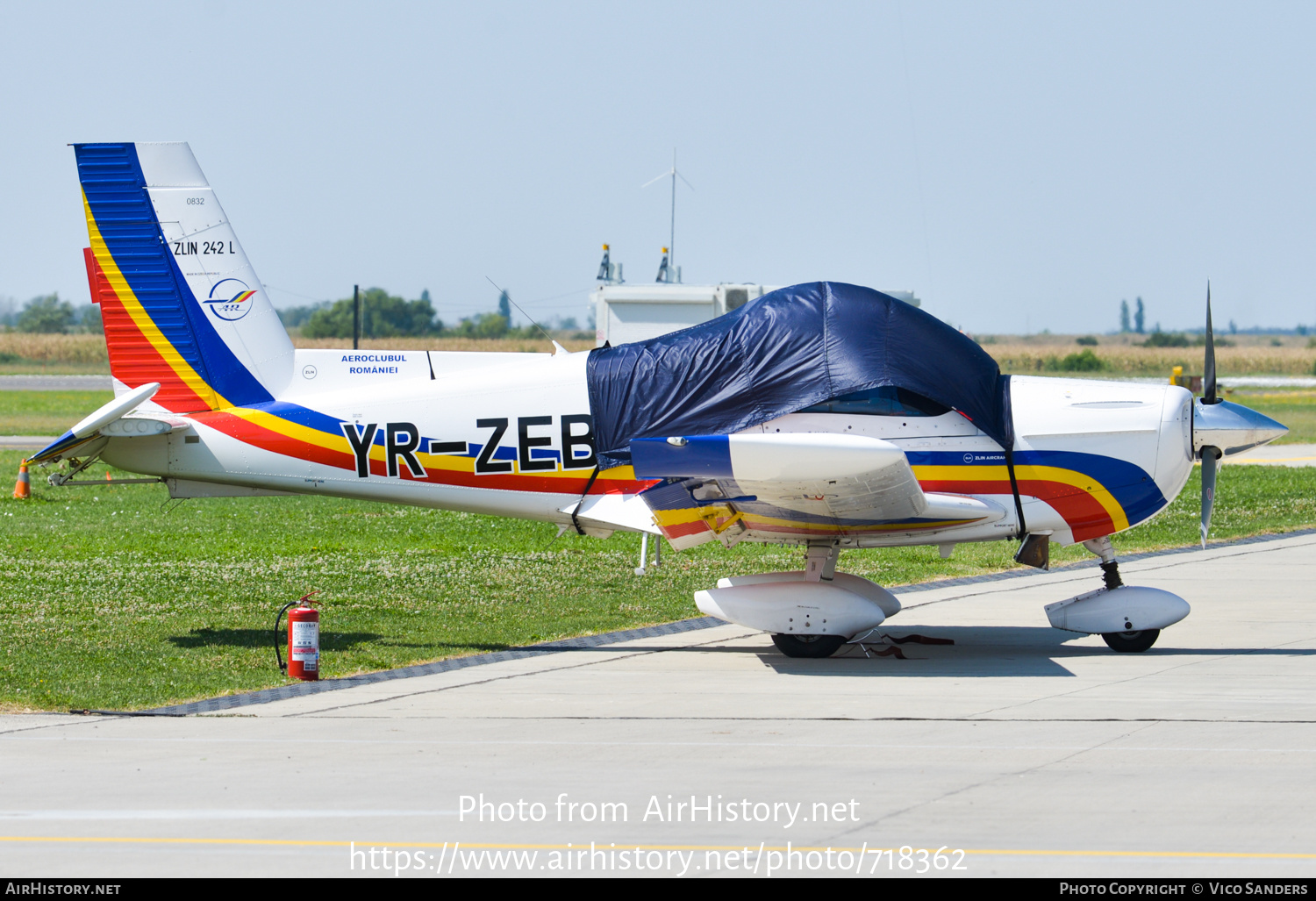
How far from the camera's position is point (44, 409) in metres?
40.8

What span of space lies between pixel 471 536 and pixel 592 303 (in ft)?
45.4

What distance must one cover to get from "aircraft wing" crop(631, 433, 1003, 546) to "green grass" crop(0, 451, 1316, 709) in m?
1.94

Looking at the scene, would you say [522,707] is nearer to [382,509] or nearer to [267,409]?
[267,409]

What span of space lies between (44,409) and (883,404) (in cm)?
3649

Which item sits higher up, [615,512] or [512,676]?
[615,512]

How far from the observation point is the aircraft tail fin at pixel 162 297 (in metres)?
11.1

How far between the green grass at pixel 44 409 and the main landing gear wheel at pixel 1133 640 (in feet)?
93.1

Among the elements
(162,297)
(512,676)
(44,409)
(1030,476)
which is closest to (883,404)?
(1030,476)

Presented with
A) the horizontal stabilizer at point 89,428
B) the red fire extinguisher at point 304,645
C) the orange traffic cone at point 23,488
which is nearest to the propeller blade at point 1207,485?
the red fire extinguisher at point 304,645

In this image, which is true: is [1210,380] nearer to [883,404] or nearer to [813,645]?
[883,404]

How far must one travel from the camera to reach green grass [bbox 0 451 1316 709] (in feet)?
32.6

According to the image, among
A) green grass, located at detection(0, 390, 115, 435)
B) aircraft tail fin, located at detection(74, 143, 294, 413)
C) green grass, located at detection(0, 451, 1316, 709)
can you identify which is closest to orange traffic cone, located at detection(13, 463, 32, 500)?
green grass, located at detection(0, 451, 1316, 709)

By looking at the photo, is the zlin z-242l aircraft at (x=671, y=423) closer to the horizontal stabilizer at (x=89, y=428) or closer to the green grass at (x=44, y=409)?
the horizontal stabilizer at (x=89, y=428)

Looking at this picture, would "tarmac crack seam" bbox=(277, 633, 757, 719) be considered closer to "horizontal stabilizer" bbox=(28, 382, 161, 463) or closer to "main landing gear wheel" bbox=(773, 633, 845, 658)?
"main landing gear wheel" bbox=(773, 633, 845, 658)
